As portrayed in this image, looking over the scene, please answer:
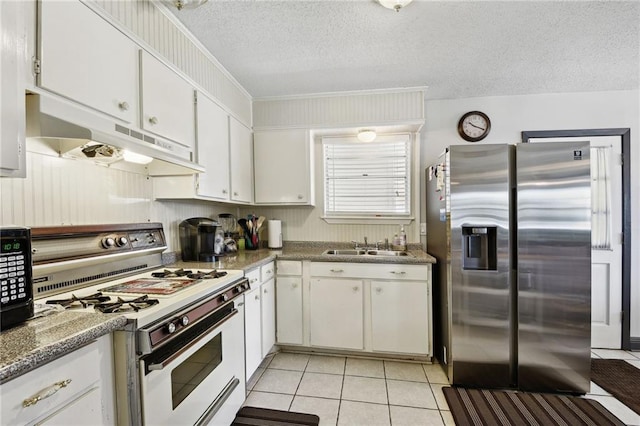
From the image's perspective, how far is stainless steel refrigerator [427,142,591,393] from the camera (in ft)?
6.64

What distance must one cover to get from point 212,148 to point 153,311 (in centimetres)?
140

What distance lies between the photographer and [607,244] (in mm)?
2740

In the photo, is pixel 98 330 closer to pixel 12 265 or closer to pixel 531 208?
pixel 12 265

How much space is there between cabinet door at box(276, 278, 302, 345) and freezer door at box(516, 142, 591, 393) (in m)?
1.71

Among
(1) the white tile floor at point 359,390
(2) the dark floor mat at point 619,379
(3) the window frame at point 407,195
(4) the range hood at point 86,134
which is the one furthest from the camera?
(3) the window frame at point 407,195

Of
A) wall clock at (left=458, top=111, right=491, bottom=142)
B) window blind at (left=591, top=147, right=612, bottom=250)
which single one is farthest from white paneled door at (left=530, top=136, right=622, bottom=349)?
wall clock at (left=458, top=111, right=491, bottom=142)

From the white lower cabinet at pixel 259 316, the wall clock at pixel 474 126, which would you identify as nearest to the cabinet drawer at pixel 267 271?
the white lower cabinet at pixel 259 316

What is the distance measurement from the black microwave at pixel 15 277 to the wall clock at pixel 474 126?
3.26 metres

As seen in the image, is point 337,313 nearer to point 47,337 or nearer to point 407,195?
point 407,195

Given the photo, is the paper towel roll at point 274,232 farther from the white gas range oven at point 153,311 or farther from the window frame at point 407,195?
the white gas range oven at point 153,311

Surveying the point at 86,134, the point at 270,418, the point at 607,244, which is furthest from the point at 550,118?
the point at 86,134

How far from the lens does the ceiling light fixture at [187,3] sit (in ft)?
4.97

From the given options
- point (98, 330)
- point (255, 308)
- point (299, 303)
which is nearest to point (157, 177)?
point (255, 308)

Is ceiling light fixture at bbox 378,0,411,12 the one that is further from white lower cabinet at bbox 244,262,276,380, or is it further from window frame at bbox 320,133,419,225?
white lower cabinet at bbox 244,262,276,380
